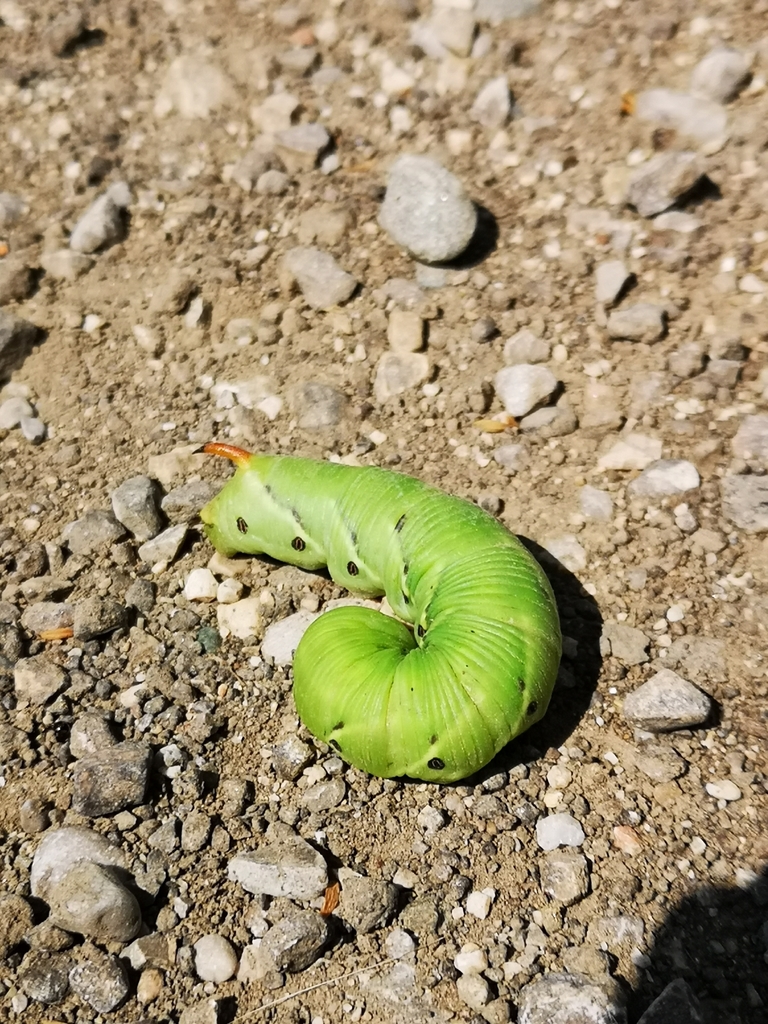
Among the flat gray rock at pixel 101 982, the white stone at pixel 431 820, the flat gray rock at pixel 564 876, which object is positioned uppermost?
the flat gray rock at pixel 101 982

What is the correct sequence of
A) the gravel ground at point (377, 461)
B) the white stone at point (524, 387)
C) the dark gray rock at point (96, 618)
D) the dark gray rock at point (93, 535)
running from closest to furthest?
1. the gravel ground at point (377, 461)
2. the dark gray rock at point (96, 618)
3. the dark gray rock at point (93, 535)
4. the white stone at point (524, 387)

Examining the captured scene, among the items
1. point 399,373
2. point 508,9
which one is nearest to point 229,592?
point 399,373

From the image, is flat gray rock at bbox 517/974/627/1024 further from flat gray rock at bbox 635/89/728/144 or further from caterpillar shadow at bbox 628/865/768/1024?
flat gray rock at bbox 635/89/728/144

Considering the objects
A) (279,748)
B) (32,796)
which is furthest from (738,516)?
(32,796)

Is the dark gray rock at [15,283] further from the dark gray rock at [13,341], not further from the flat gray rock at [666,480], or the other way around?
the flat gray rock at [666,480]

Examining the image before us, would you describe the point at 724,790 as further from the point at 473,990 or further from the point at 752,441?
the point at 752,441

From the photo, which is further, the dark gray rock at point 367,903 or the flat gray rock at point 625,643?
the flat gray rock at point 625,643

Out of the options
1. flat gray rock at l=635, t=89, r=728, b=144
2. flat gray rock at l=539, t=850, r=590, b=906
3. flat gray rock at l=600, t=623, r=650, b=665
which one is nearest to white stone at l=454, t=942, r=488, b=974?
flat gray rock at l=539, t=850, r=590, b=906

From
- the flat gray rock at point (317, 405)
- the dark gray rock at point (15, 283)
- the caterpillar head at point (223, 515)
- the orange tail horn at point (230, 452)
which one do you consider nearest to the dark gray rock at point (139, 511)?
the caterpillar head at point (223, 515)

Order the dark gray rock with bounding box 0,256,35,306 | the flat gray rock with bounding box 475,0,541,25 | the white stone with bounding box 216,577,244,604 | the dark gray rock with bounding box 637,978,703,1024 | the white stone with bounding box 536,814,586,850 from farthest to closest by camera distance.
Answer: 1. the flat gray rock with bounding box 475,0,541,25
2. the dark gray rock with bounding box 0,256,35,306
3. the white stone with bounding box 216,577,244,604
4. the white stone with bounding box 536,814,586,850
5. the dark gray rock with bounding box 637,978,703,1024
